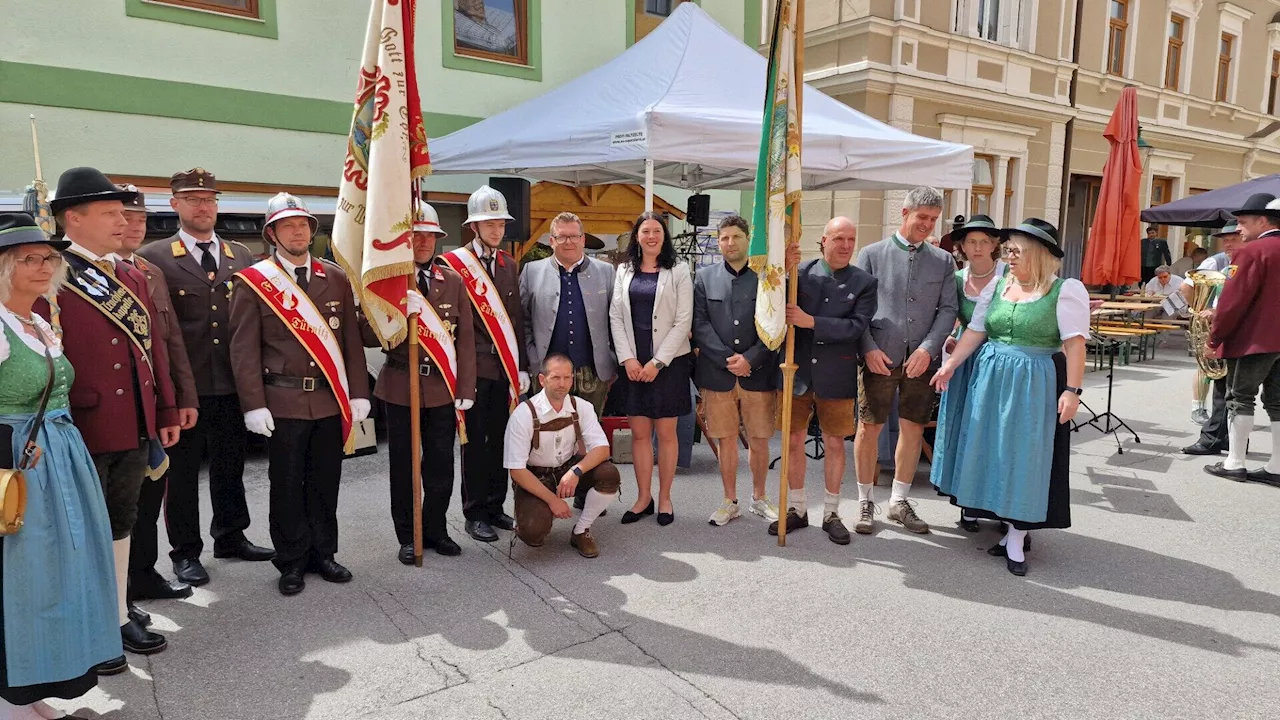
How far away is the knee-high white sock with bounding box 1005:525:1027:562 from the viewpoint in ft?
13.7

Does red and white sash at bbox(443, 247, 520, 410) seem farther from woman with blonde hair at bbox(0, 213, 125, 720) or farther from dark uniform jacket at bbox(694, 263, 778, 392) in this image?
woman with blonde hair at bbox(0, 213, 125, 720)

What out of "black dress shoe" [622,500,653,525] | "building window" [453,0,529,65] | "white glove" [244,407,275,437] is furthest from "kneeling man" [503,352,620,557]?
"building window" [453,0,529,65]

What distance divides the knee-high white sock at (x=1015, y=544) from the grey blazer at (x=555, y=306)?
2319mm

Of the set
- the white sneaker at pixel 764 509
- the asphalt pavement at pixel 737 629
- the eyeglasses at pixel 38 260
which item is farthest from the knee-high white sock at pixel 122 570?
the white sneaker at pixel 764 509

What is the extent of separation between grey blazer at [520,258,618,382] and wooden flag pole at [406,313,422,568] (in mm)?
831

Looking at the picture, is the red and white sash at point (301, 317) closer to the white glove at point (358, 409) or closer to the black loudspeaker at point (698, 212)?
the white glove at point (358, 409)

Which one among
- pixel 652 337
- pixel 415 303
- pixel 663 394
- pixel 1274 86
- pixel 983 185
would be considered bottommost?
pixel 663 394

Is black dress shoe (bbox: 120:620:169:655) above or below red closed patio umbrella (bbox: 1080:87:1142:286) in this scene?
below

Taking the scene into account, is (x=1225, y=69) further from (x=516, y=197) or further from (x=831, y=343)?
(x=831, y=343)

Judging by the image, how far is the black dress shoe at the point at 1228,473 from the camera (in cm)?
588

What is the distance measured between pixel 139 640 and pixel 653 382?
2.71 m

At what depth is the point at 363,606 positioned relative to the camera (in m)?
3.64

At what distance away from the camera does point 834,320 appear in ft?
14.3

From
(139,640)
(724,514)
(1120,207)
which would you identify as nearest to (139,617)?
(139,640)
